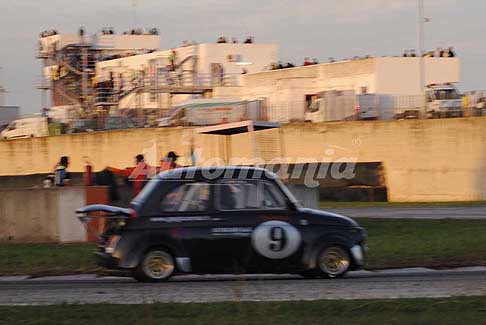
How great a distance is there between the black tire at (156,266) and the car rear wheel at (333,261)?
2.06 meters

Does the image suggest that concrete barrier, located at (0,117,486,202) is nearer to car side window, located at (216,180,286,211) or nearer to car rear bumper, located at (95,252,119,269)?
car side window, located at (216,180,286,211)

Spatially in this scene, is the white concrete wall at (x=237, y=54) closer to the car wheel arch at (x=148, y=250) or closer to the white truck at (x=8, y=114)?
the white truck at (x=8, y=114)

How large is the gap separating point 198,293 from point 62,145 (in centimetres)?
3887

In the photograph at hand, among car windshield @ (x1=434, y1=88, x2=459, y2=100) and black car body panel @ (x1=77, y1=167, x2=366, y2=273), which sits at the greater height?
car windshield @ (x1=434, y1=88, x2=459, y2=100)

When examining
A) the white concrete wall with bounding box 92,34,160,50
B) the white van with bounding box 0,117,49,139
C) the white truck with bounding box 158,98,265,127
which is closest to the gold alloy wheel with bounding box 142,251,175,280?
the white truck with bounding box 158,98,265,127

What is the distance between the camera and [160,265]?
12906 mm

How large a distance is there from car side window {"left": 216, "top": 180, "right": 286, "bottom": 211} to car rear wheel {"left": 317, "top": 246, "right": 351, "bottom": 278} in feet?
2.88

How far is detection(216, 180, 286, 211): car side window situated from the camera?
1316 centimetres

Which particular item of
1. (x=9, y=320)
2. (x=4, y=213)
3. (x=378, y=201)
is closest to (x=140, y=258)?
(x=9, y=320)

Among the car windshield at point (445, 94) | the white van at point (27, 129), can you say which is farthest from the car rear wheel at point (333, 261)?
the white van at point (27, 129)

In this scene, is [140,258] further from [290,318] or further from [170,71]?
[170,71]

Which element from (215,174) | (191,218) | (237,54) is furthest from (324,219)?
(237,54)

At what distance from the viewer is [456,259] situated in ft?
51.0

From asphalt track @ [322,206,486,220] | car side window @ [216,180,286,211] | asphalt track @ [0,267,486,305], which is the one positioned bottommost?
asphalt track @ [322,206,486,220]
